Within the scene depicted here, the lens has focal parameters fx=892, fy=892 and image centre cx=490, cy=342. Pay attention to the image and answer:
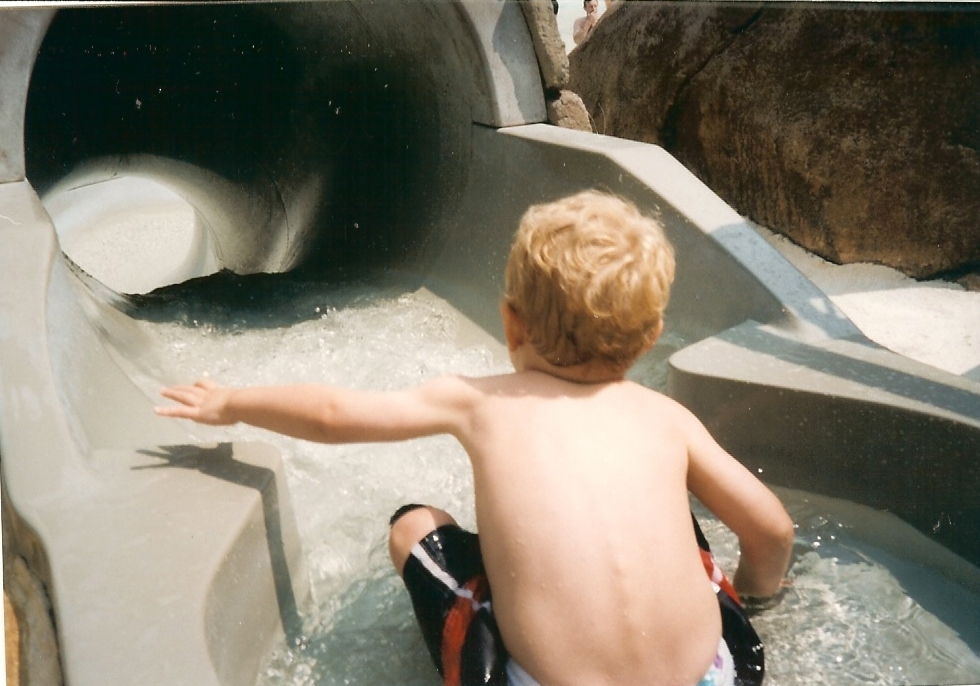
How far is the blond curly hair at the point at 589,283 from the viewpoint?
139 centimetres

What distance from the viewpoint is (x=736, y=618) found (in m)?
1.54

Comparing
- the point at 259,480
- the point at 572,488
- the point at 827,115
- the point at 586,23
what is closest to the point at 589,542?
the point at 572,488

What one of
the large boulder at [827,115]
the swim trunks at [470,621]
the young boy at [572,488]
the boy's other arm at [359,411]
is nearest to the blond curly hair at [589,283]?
the young boy at [572,488]

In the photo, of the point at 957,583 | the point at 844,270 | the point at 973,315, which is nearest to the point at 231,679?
the point at 957,583

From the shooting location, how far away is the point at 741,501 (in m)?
1.55

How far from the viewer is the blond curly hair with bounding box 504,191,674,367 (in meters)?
1.39

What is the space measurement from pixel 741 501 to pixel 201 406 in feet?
3.26

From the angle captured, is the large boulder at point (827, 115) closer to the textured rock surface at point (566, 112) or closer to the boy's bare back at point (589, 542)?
the textured rock surface at point (566, 112)

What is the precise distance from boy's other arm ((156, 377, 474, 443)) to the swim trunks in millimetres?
214

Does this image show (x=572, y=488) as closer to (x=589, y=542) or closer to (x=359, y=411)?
(x=589, y=542)

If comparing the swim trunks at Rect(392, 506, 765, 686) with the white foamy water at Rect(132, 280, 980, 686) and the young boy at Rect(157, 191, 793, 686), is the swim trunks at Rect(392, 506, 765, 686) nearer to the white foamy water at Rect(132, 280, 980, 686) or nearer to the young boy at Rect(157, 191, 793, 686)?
the young boy at Rect(157, 191, 793, 686)

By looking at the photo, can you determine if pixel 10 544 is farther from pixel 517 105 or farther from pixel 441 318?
pixel 517 105

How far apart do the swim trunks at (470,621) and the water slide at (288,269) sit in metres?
0.32

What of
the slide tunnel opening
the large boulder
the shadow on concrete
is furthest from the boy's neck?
the large boulder
